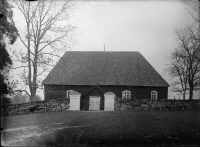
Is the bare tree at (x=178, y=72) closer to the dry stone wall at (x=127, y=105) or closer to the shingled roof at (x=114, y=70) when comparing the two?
the dry stone wall at (x=127, y=105)

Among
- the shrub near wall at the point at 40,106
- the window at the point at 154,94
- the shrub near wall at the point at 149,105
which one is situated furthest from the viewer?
the window at the point at 154,94

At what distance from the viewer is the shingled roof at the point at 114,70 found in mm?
14969

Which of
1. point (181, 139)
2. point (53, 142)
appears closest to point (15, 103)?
point (53, 142)

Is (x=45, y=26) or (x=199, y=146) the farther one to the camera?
(x=45, y=26)

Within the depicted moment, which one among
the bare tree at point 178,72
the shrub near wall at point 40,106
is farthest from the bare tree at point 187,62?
the shrub near wall at point 40,106

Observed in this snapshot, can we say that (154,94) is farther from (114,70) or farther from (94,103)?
(94,103)

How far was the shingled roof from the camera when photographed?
49.1 feet

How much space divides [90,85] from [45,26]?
22.6ft

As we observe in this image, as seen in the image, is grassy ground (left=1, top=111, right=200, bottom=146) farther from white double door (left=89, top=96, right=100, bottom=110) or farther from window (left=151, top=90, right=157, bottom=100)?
window (left=151, top=90, right=157, bottom=100)

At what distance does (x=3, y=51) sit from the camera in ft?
23.3

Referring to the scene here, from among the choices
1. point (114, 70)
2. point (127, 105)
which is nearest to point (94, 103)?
point (127, 105)

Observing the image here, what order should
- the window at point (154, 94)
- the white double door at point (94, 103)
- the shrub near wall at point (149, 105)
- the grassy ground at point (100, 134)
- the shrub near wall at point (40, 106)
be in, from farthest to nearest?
the window at point (154, 94)
the white double door at point (94, 103)
the shrub near wall at point (149, 105)
the shrub near wall at point (40, 106)
the grassy ground at point (100, 134)

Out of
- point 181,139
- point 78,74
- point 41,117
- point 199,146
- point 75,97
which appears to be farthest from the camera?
point 78,74

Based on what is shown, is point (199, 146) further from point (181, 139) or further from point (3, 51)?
point (3, 51)
